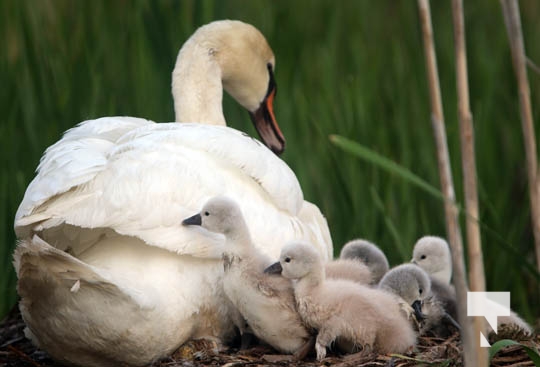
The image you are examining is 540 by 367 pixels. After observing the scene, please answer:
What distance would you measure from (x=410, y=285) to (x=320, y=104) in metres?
2.79

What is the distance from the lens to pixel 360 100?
5.91 meters

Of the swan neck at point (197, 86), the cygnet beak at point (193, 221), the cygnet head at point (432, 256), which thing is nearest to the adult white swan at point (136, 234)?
the cygnet beak at point (193, 221)

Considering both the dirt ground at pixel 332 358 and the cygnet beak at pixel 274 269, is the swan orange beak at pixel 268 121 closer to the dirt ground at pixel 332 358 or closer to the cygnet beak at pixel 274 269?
the dirt ground at pixel 332 358

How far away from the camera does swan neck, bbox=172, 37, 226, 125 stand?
15.2ft

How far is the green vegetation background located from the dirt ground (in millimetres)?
988

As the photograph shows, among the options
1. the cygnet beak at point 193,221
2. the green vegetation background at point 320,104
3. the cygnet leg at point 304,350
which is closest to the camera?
the cygnet beak at point 193,221

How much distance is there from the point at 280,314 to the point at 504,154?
128 inches

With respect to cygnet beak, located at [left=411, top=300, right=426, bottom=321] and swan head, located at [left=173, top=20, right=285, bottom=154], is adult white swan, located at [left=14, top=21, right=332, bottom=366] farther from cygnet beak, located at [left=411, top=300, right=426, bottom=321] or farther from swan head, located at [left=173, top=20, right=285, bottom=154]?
swan head, located at [left=173, top=20, right=285, bottom=154]

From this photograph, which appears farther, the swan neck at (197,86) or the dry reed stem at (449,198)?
the swan neck at (197,86)

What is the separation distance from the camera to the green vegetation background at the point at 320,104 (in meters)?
5.34

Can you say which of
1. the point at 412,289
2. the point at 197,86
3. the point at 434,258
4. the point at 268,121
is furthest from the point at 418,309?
the point at 268,121

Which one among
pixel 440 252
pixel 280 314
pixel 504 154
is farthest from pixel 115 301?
pixel 504 154

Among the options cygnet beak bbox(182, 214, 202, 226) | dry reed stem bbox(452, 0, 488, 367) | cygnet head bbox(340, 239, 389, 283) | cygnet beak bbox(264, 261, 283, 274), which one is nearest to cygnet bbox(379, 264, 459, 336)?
cygnet head bbox(340, 239, 389, 283)

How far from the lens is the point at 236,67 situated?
4938mm
